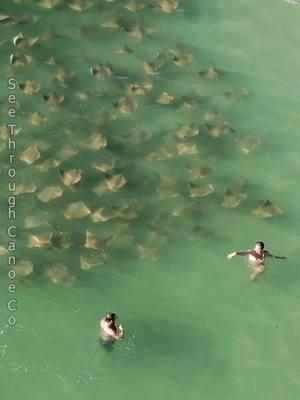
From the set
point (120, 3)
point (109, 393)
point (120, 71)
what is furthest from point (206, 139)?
point (109, 393)

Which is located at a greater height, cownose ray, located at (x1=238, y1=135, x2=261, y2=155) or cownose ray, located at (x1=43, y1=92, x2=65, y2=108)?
cownose ray, located at (x1=43, y1=92, x2=65, y2=108)

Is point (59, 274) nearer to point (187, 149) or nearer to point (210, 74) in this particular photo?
point (187, 149)

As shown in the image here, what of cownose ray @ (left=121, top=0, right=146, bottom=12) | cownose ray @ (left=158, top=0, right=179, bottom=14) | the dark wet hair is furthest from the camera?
cownose ray @ (left=158, top=0, right=179, bottom=14)

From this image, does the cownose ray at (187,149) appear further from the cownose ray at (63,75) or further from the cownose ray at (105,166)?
the cownose ray at (63,75)

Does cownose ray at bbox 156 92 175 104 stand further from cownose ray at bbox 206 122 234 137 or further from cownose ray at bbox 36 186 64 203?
cownose ray at bbox 36 186 64 203

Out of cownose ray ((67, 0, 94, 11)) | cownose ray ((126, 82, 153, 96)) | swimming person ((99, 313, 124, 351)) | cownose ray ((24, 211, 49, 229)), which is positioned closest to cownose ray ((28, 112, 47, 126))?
cownose ray ((126, 82, 153, 96))

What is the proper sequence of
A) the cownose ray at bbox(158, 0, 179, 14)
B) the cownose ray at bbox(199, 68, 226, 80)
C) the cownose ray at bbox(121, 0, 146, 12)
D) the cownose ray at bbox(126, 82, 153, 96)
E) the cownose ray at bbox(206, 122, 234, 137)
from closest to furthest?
the cownose ray at bbox(206, 122, 234, 137)
the cownose ray at bbox(126, 82, 153, 96)
the cownose ray at bbox(199, 68, 226, 80)
the cownose ray at bbox(121, 0, 146, 12)
the cownose ray at bbox(158, 0, 179, 14)
